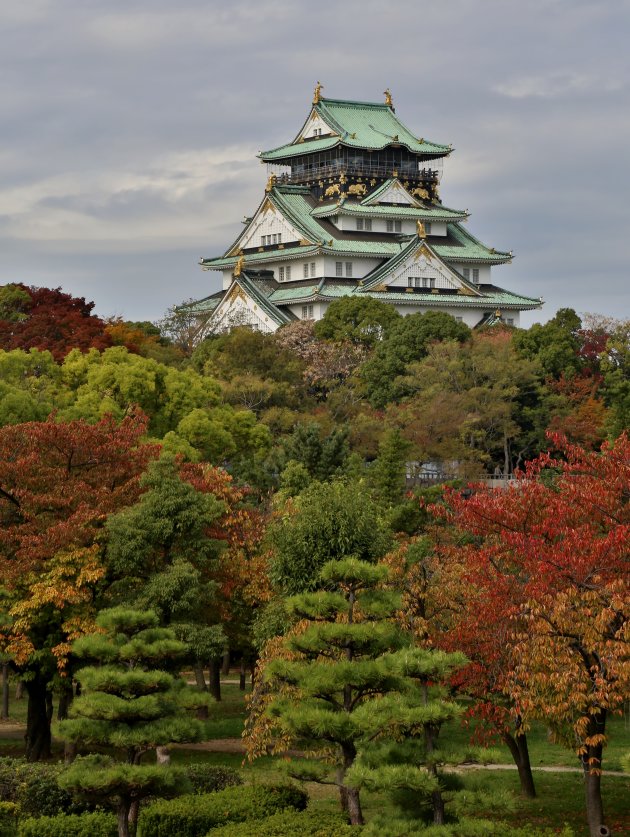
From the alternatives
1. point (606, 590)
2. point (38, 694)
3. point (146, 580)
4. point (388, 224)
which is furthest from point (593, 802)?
point (388, 224)

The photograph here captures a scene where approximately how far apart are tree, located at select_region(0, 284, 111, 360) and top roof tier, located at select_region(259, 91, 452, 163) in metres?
31.3

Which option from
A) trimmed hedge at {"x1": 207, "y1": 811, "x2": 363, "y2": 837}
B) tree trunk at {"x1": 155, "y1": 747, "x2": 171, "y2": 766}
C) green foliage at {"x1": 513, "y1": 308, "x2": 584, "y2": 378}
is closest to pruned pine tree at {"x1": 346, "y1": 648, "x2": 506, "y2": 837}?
trimmed hedge at {"x1": 207, "y1": 811, "x2": 363, "y2": 837}

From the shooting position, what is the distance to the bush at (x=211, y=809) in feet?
80.4

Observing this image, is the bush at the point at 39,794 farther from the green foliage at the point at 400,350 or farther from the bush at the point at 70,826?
the green foliage at the point at 400,350

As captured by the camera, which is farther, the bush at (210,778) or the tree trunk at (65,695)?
the tree trunk at (65,695)

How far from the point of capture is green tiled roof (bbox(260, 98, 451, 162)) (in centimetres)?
9800

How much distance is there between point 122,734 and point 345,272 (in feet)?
226

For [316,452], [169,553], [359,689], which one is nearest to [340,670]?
[359,689]

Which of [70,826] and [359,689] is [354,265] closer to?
[359,689]

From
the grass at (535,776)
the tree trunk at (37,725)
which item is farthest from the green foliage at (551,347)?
the tree trunk at (37,725)

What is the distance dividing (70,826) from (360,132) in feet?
261

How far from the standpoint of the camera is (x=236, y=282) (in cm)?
8888

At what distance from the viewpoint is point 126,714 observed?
79.2 feet

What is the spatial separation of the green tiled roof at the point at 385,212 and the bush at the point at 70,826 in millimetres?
70290
